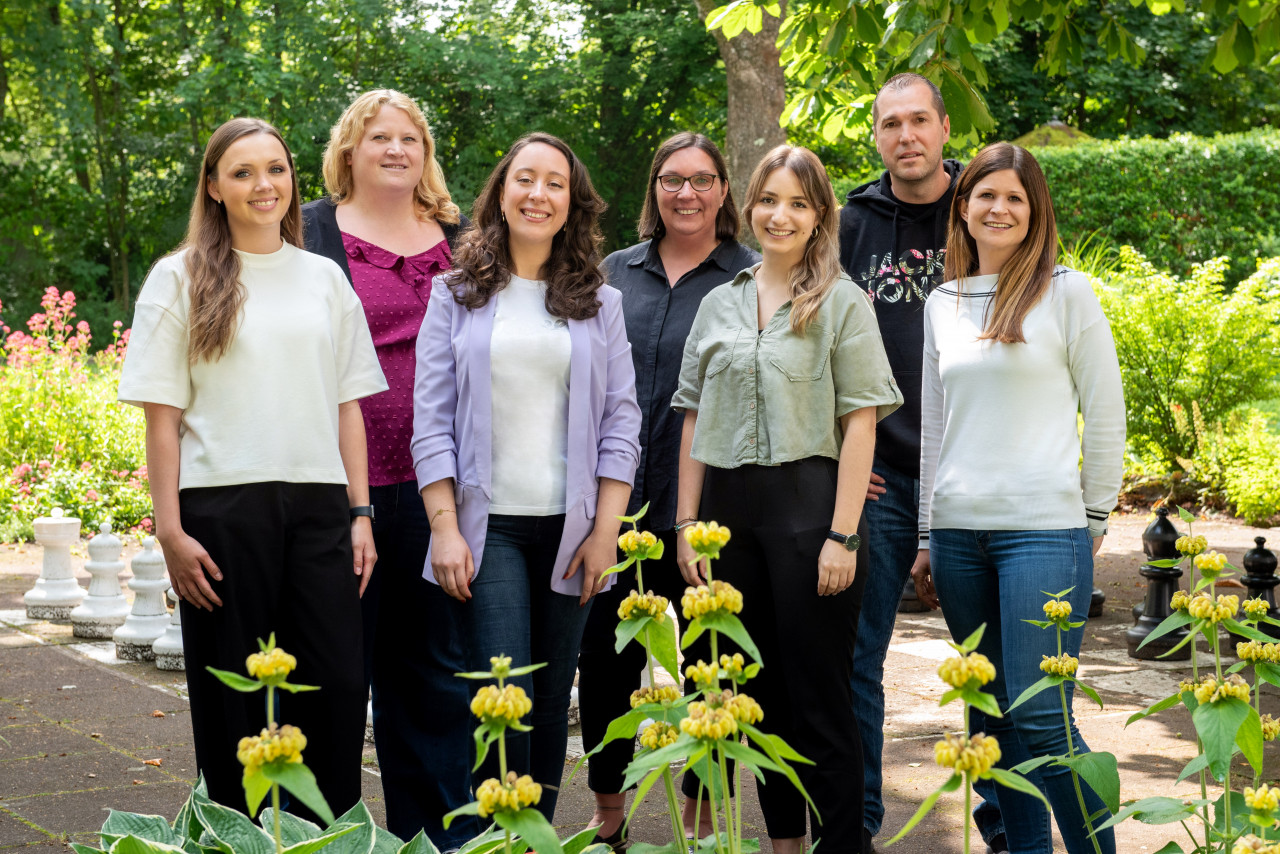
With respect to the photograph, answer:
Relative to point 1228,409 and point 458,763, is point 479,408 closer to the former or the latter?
point 458,763

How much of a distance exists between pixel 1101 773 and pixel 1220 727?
1.49ft

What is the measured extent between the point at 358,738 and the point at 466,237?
141 centimetres

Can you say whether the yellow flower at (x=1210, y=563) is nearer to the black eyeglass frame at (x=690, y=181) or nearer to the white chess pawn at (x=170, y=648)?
the black eyeglass frame at (x=690, y=181)

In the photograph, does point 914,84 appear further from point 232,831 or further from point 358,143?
point 232,831

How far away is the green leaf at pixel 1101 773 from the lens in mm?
2240

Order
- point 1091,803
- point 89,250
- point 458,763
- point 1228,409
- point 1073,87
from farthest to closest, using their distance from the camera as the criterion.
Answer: point 89,250, point 1073,87, point 1228,409, point 458,763, point 1091,803

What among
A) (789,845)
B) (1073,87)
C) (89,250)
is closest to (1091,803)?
(789,845)

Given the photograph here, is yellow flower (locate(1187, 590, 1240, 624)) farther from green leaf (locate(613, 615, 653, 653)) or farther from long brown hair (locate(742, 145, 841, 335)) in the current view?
long brown hair (locate(742, 145, 841, 335))

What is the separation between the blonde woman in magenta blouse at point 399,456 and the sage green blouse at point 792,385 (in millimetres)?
925

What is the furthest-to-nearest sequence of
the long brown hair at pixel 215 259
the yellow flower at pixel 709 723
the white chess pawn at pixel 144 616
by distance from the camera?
the white chess pawn at pixel 144 616 → the long brown hair at pixel 215 259 → the yellow flower at pixel 709 723

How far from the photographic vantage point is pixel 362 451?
3.32 m

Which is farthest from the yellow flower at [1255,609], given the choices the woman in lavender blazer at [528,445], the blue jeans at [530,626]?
the blue jeans at [530,626]

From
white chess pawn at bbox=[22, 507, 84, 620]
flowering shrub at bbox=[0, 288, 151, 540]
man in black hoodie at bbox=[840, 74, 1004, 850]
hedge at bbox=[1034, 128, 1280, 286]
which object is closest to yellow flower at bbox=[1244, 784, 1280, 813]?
man in black hoodie at bbox=[840, 74, 1004, 850]

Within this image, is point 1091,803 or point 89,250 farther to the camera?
point 89,250
